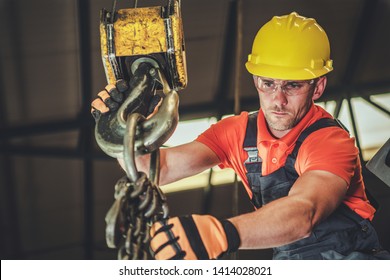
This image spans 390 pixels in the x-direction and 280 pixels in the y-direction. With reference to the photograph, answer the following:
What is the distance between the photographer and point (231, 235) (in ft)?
6.85

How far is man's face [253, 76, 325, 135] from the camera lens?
9.94 ft

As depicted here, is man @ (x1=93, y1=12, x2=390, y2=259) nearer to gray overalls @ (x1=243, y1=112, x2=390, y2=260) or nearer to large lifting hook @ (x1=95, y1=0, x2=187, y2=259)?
gray overalls @ (x1=243, y1=112, x2=390, y2=260)

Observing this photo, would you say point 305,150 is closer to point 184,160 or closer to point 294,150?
point 294,150

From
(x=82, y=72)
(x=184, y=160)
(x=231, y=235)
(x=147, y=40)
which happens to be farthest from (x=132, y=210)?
(x=82, y=72)

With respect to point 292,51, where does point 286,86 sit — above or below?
below

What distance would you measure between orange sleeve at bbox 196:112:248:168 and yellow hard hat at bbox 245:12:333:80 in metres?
0.28

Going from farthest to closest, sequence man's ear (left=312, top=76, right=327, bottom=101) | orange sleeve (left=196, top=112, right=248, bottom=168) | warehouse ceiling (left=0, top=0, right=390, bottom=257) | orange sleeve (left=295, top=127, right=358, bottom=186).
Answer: warehouse ceiling (left=0, top=0, right=390, bottom=257), orange sleeve (left=196, top=112, right=248, bottom=168), man's ear (left=312, top=76, right=327, bottom=101), orange sleeve (left=295, top=127, right=358, bottom=186)

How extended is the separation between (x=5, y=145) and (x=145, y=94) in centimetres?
451

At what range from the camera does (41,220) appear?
23.0 ft

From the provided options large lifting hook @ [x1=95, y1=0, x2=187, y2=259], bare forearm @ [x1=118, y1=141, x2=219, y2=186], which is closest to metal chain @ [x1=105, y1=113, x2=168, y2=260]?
large lifting hook @ [x1=95, y1=0, x2=187, y2=259]

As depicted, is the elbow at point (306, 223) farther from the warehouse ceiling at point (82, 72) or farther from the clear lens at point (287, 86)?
the warehouse ceiling at point (82, 72)

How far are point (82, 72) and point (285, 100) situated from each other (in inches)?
124

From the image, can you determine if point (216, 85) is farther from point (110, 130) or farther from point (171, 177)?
point (110, 130)

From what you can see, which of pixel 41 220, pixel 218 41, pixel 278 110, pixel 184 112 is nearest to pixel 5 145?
pixel 41 220
